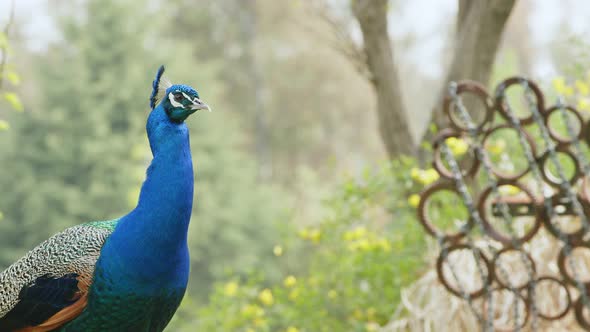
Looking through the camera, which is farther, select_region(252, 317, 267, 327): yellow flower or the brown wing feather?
select_region(252, 317, 267, 327): yellow flower

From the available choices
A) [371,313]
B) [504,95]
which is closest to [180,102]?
[504,95]

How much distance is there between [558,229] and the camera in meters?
2.21

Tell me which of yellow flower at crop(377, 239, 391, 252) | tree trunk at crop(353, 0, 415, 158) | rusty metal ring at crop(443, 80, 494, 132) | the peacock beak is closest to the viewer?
the peacock beak

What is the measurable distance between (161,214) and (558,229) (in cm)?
133

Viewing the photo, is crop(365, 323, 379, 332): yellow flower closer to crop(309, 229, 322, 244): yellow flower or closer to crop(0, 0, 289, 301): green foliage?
crop(309, 229, 322, 244): yellow flower

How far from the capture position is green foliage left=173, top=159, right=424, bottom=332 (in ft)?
10.4

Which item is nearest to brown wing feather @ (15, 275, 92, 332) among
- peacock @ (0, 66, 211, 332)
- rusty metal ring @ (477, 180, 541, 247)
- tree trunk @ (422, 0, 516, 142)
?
peacock @ (0, 66, 211, 332)

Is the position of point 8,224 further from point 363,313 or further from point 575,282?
point 575,282

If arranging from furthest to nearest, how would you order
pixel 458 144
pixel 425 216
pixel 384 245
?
pixel 384 245
pixel 458 144
pixel 425 216

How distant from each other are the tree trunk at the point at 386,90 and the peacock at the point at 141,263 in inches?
84.1

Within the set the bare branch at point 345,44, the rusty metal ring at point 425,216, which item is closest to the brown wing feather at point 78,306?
the rusty metal ring at point 425,216

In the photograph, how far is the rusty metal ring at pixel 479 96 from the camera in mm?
2475

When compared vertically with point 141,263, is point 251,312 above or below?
above

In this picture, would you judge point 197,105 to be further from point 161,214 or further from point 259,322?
point 259,322
